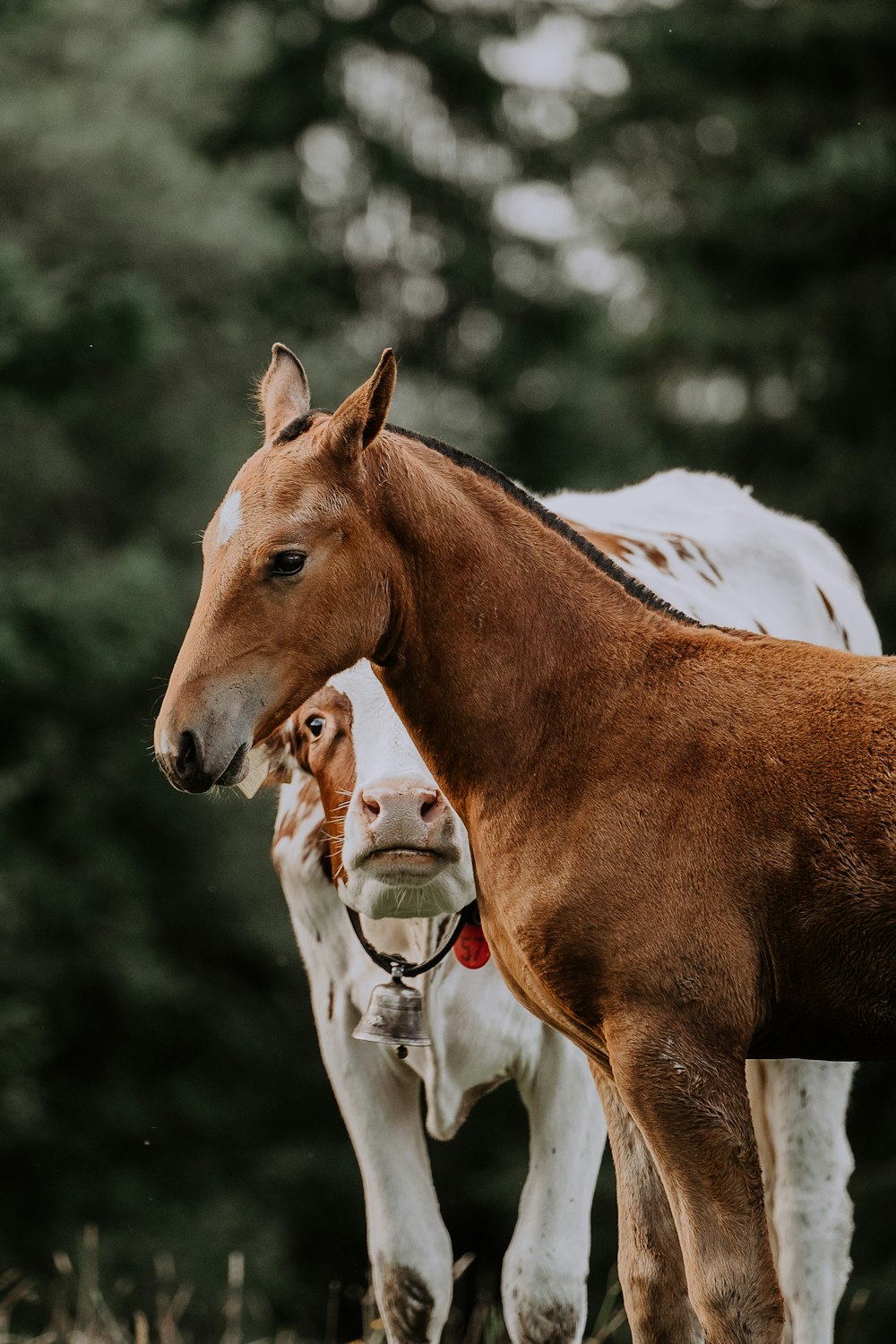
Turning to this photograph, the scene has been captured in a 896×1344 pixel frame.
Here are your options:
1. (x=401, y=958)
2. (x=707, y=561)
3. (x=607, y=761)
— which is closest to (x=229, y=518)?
(x=607, y=761)

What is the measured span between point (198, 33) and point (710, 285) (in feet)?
26.8

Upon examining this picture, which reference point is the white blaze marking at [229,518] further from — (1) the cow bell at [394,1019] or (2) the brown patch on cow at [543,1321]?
(2) the brown patch on cow at [543,1321]

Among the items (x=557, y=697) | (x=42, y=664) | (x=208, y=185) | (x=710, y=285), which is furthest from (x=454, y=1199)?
(x=557, y=697)

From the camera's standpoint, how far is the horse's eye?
293cm

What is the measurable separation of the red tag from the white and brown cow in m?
0.24

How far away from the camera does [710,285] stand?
14.6m

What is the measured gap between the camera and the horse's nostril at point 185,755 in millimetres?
2852

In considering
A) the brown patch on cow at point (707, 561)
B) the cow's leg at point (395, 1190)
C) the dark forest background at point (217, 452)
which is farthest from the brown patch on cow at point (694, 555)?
the dark forest background at point (217, 452)

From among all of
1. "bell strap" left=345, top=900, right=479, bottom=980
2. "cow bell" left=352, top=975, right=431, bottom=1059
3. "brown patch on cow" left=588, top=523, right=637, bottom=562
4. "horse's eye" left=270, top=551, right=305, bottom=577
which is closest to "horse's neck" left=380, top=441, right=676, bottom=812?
"horse's eye" left=270, top=551, right=305, bottom=577

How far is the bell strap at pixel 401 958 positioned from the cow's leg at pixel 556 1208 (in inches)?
18.7

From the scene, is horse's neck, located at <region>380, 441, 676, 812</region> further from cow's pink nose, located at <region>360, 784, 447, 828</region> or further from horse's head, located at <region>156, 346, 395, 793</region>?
cow's pink nose, located at <region>360, 784, 447, 828</region>

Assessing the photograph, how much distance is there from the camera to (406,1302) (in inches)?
182

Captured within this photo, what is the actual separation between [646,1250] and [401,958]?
1262 mm

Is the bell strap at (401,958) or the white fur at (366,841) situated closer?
the white fur at (366,841)
